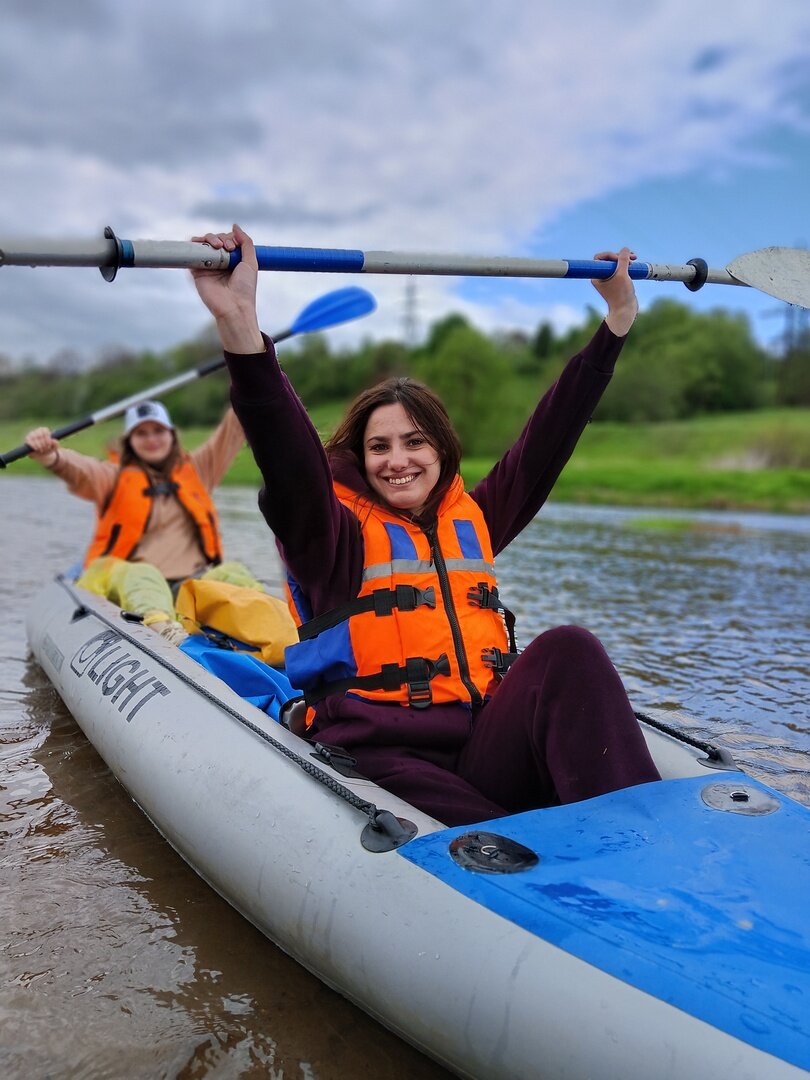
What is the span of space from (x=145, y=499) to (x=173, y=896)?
9.14ft

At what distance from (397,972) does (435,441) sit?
114 centimetres

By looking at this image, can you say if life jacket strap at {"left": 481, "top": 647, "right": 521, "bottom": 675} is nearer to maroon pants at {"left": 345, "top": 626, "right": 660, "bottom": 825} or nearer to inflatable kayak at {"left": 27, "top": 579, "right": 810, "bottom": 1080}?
maroon pants at {"left": 345, "top": 626, "right": 660, "bottom": 825}

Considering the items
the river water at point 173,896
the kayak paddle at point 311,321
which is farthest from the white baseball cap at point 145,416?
the river water at point 173,896

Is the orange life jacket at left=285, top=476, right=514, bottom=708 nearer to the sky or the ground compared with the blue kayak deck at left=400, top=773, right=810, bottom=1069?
nearer to the sky

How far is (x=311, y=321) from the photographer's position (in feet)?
17.0

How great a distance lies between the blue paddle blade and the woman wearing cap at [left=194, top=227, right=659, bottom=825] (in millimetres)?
2847

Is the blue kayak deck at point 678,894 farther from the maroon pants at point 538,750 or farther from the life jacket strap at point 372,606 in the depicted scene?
the life jacket strap at point 372,606

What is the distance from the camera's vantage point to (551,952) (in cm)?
140

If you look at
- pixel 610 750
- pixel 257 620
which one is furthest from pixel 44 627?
pixel 610 750

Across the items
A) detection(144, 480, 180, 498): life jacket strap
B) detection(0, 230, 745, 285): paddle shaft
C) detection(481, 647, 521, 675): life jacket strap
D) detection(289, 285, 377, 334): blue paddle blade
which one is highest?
detection(289, 285, 377, 334): blue paddle blade

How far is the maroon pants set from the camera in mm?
1821

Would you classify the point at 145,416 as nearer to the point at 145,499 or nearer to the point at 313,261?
the point at 145,499

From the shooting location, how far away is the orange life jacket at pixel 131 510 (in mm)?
4625

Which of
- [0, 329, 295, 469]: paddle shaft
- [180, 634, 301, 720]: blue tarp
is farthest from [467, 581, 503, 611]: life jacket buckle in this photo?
[0, 329, 295, 469]: paddle shaft
